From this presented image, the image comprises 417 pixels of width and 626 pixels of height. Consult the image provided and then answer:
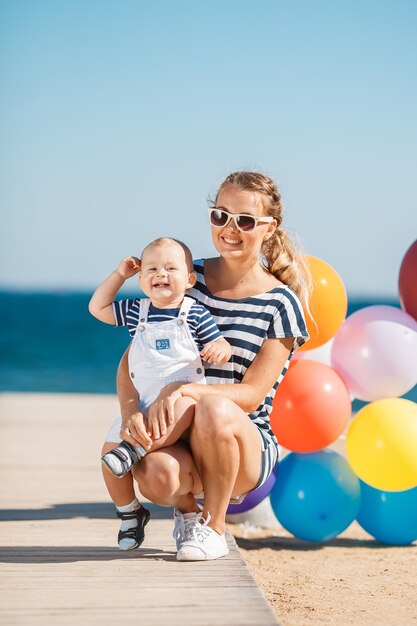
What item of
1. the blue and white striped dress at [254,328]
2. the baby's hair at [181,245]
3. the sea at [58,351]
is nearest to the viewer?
the baby's hair at [181,245]

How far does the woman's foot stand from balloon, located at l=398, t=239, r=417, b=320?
1758mm

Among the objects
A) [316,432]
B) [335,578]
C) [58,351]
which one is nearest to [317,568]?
[335,578]

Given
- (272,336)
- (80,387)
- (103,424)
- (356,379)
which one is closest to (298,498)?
(356,379)

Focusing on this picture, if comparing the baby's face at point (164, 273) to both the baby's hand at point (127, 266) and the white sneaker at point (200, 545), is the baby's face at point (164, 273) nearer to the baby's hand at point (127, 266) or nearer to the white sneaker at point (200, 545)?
the baby's hand at point (127, 266)

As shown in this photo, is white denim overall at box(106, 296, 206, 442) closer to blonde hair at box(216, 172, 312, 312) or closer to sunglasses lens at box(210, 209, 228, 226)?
sunglasses lens at box(210, 209, 228, 226)

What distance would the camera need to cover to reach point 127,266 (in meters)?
3.73

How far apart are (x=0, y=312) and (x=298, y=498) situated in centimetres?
5161

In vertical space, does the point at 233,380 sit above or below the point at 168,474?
above

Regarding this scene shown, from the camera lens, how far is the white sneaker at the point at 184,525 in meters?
3.56

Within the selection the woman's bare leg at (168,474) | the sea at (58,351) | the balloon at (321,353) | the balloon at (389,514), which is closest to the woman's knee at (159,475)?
the woman's bare leg at (168,474)

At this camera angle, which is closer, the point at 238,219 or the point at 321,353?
the point at 238,219

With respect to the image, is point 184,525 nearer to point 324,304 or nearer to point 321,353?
point 324,304

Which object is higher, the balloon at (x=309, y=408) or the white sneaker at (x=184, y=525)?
the balloon at (x=309, y=408)

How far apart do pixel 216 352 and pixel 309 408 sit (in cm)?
103
